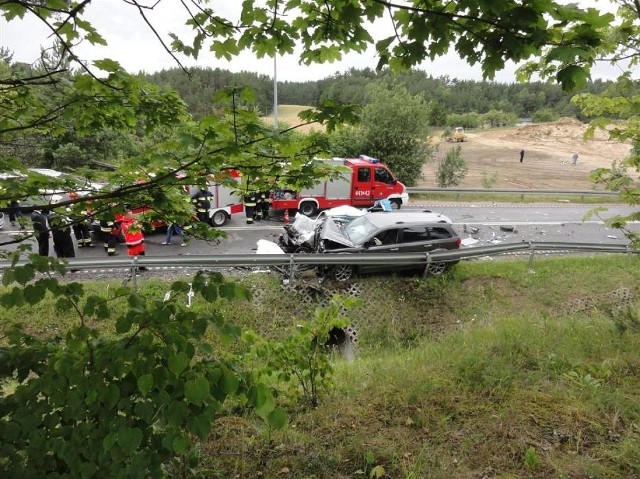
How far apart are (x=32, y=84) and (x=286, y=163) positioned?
1.75 meters

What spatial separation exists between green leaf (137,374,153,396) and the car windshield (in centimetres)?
783

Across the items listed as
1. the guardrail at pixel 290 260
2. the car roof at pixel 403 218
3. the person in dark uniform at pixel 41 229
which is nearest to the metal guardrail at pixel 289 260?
the guardrail at pixel 290 260

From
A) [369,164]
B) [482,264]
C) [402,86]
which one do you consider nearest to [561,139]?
[402,86]

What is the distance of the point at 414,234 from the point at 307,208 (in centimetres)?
684

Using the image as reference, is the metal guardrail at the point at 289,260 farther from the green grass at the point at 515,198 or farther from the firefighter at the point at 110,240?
the green grass at the point at 515,198

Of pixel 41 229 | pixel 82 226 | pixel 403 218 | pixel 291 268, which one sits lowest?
pixel 291 268

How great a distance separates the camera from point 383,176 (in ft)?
53.9

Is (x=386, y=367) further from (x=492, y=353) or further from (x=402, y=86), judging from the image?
(x=402, y=86)

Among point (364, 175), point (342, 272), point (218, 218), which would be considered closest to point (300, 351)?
point (342, 272)

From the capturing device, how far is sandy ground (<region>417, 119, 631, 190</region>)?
110ft

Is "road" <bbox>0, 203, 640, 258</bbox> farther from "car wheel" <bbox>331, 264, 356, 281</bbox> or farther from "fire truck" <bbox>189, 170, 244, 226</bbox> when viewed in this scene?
"car wheel" <bbox>331, 264, 356, 281</bbox>

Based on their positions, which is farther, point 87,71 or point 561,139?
point 561,139

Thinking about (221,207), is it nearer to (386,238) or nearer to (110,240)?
(110,240)

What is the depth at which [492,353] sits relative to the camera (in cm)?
496
